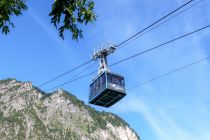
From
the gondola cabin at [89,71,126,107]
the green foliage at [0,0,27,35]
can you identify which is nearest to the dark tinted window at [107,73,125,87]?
the gondola cabin at [89,71,126,107]

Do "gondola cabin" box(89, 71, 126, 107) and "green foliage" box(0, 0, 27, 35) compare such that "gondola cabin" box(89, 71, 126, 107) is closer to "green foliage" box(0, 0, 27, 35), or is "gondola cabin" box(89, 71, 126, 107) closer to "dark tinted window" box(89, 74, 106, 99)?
"dark tinted window" box(89, 74, 106, 99)

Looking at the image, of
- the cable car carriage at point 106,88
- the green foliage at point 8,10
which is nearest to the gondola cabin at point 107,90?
the cable car carriage at point 106,88

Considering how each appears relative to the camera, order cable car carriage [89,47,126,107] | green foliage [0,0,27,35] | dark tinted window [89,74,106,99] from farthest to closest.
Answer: dark tinted window [89,74,106,99]
cable car carriage [89,47,126,107]
green foliage [0,0,27,35]

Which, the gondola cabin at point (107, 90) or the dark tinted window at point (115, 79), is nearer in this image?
the gondola cabin at point (107, 90)

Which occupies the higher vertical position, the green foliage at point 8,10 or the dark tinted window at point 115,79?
the dark tinted window at point 115,79

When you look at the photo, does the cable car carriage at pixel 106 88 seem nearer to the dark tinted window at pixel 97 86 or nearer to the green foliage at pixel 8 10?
the dark tinted window at pixel 97 86

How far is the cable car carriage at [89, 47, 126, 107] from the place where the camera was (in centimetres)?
2826

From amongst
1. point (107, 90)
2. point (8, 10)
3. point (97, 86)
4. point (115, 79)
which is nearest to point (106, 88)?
point (107, 90)

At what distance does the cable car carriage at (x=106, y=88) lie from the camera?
28258mm

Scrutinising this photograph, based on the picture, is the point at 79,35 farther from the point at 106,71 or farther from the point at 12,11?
the point at 106,71

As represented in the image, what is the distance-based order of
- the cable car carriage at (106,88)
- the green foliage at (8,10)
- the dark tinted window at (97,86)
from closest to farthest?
the green foliage at (8,10), the cable car carriage at (106,88), the dark tinted window at (97,86)

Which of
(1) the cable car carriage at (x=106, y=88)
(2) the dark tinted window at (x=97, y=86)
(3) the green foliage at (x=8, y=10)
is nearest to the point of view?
(3) the green foliage at (x=8, y=10)

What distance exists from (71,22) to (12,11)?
4.39 ft

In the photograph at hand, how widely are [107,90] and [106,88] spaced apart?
24 centimetres
